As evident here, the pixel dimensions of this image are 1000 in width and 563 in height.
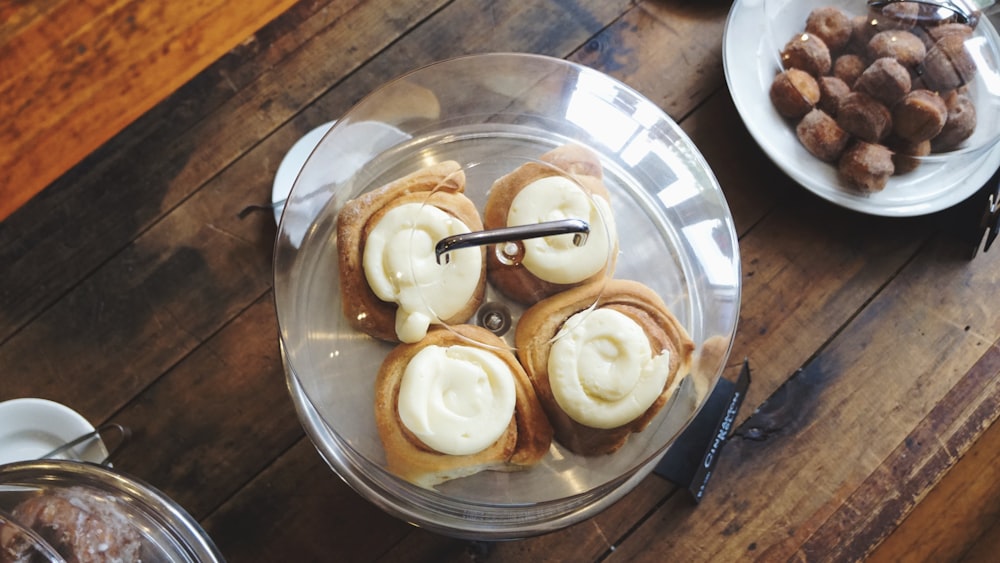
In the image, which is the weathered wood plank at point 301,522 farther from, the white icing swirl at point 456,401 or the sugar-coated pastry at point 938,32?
the sugar-coated pastry at point 938,32

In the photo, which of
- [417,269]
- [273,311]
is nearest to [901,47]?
[417,269]

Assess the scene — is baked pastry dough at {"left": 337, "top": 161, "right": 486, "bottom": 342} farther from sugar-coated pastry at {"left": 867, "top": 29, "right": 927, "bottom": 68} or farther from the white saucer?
sugar-coated pastry at {"left": 867, "top": 29, "right": 927, "bottom": 68}

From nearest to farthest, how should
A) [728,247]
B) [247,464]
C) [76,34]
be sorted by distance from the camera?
[728,247] < [247,464] < [76,34]

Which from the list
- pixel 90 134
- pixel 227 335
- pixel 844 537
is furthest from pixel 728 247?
pixel 90 134

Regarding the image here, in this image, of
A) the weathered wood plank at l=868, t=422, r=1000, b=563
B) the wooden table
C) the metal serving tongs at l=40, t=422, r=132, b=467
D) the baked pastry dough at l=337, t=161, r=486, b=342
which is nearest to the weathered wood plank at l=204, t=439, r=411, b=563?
the wooden table

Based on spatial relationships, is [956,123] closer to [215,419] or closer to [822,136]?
[822,136]

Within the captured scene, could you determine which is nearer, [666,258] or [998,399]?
[666,258]

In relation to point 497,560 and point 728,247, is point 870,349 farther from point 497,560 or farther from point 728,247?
point 497,560
